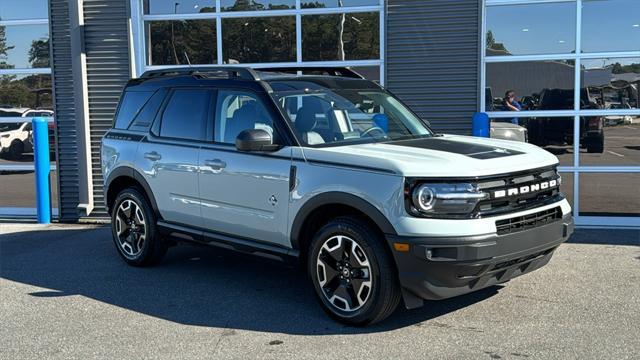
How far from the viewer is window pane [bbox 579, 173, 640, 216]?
28.1ft

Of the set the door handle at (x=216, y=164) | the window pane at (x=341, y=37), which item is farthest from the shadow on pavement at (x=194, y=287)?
the window pane at (x=341, y=37)

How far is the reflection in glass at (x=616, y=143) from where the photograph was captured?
28.0 feet

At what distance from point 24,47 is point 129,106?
429cm

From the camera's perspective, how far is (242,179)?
5508 mm

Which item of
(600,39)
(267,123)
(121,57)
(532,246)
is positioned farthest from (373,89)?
(121,57)

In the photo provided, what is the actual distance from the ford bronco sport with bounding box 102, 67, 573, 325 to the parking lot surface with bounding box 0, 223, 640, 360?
13.2 inches

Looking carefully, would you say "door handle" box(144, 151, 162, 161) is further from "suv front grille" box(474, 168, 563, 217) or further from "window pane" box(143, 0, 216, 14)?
"window pane" box(143, 0, 216, 14)

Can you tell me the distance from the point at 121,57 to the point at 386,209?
21.1ft

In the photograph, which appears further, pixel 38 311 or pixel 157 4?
pixel 157 4

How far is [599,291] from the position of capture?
572cm

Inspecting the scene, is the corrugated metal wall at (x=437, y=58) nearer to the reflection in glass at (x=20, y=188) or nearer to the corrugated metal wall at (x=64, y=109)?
the corrugated metal wall at (x=64, y=109)

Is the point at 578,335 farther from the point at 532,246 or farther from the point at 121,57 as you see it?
the point at 121,57

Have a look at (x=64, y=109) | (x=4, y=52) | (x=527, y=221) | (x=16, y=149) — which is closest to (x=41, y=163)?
(x=64, y=109)

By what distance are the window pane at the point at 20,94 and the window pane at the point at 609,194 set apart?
26.0 feet
